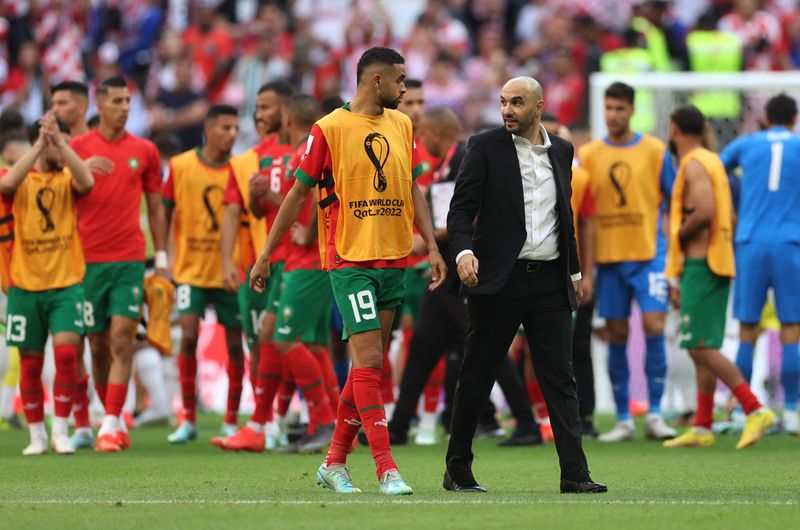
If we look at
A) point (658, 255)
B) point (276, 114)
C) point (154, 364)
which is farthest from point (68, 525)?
point (154, 364)

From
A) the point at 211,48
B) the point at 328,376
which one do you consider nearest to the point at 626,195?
the point at 328,376

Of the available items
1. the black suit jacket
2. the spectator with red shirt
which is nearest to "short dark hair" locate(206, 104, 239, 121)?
the black suit jacket

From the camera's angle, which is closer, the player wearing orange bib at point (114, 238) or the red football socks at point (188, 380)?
the player wearing orange bib at point (114, 238)

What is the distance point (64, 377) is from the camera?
12.3 metres

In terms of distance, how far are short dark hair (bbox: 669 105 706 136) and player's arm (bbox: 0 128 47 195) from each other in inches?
200

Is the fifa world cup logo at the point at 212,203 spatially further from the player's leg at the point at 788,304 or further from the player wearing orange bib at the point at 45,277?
the player's leg at the point at 788,304

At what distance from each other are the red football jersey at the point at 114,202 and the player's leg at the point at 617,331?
3980 millimetres

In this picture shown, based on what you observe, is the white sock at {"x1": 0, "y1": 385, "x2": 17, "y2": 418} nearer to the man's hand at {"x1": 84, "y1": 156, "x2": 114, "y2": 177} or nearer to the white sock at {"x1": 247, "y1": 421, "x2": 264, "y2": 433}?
the man's hand at {"x1": 84, "y1": 156, "x2": 114, "y2": 177}

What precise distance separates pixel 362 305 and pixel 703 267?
16.0 feet

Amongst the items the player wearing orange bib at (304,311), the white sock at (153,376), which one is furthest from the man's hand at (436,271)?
the white sock at (153,376)

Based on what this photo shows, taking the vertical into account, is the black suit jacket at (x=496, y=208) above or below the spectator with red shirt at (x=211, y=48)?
below

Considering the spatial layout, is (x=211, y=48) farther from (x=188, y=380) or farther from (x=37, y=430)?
(x=37, y=430)

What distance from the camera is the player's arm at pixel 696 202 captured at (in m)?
12.8

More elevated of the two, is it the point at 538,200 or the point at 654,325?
the point at 538,200
